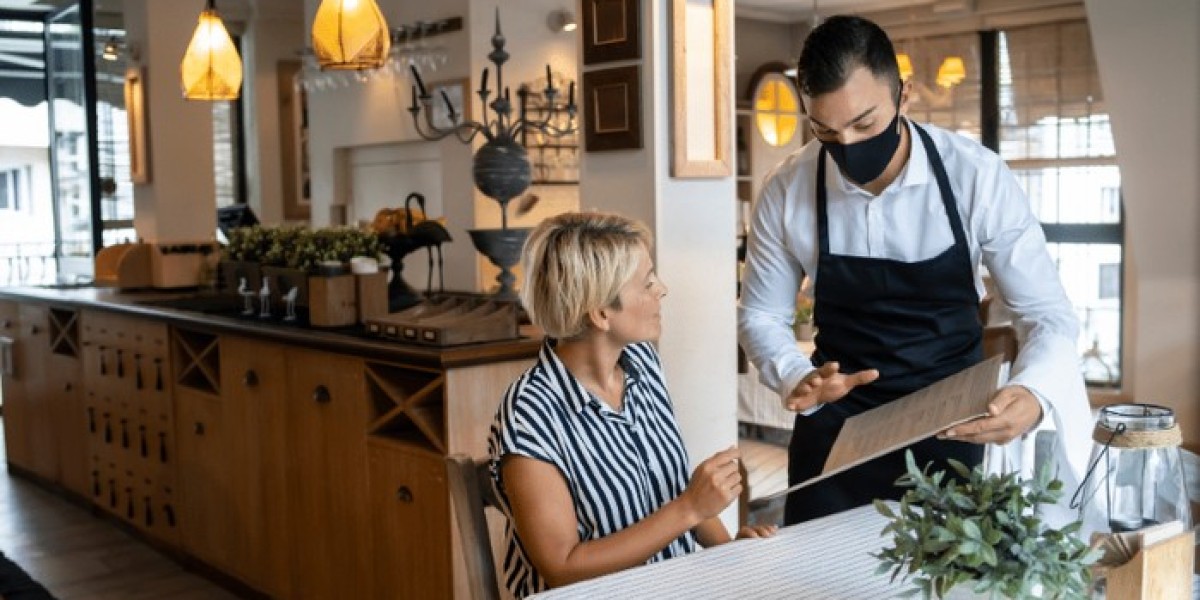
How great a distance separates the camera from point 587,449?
74.9 inches

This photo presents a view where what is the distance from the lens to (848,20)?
195cm

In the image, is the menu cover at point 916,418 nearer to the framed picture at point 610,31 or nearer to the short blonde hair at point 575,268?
the short blonde hair at point 575,268

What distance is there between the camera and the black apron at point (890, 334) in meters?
2.09

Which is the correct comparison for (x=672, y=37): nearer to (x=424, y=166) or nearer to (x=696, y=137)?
(x=696, y=137)

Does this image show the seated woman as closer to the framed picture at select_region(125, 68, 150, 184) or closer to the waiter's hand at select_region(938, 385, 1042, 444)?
the waiter's hand at select_region(938, 385, 1042, 444)

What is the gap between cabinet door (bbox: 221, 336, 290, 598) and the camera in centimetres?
406

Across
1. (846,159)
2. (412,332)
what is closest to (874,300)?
→ (846,159)

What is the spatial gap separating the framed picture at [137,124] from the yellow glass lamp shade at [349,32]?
10.5ft

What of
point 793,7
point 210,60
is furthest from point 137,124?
point 793,7

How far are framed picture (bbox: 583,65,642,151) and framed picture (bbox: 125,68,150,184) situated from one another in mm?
4571

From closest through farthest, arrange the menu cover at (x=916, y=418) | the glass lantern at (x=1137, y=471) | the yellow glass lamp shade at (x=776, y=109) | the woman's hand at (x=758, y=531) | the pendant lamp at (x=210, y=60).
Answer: the glass lantern at (x=1137, y=471)
the menu cover at (x=916, y=418)
the woman's hand at (x=758, y=531)
the pendant lamp at (x=210, y=60)
the yellow glass lamp shade at (x=776, y=109)

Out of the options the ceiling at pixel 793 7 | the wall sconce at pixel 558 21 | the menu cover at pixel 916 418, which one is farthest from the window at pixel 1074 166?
the menu cover at pixel 916 418

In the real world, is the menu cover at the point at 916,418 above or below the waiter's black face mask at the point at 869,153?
below

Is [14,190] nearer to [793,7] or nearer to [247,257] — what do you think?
[247,257]
